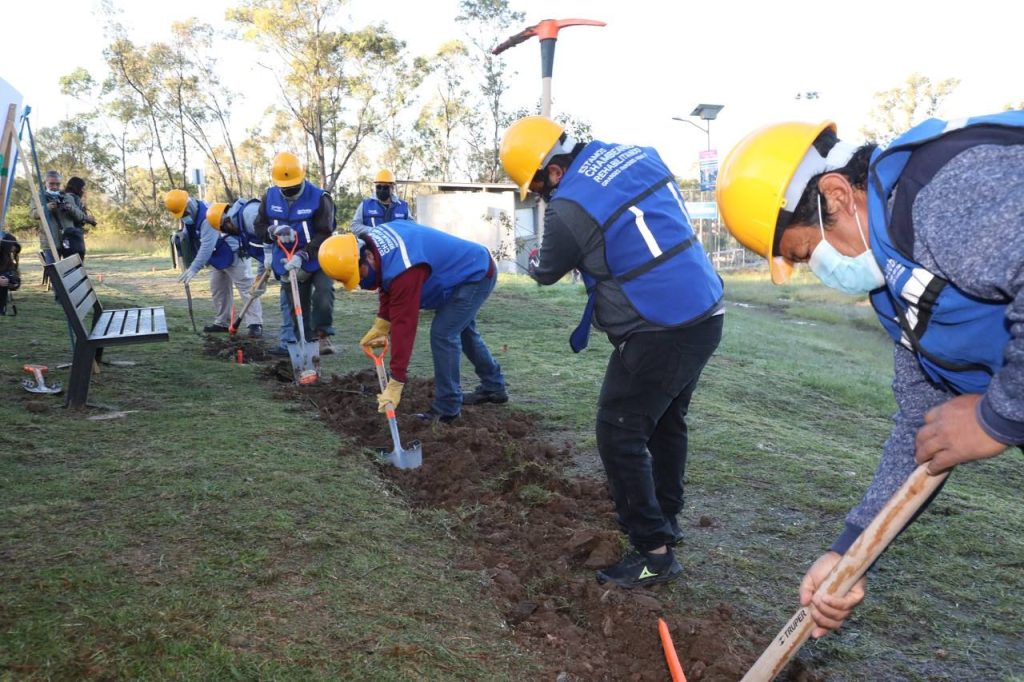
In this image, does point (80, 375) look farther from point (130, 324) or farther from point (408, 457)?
point (408, 457)

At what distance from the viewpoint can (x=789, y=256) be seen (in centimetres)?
196

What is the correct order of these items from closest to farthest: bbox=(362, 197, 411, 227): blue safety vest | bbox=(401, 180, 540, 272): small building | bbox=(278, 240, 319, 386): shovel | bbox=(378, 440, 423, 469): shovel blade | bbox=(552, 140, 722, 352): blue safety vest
→ bbox=(552, 140, 722, 352): blue safety vest → bbox=(378, 440, 423, 469): shovel blade → bbox=(278, 240, 319, 386): shovel → bbox=(362, 197, 411, 227): blue safety vest → bbox=(401, 180, 540, 272): small building

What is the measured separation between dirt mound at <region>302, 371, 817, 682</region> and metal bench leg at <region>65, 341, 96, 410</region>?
5.23 ft

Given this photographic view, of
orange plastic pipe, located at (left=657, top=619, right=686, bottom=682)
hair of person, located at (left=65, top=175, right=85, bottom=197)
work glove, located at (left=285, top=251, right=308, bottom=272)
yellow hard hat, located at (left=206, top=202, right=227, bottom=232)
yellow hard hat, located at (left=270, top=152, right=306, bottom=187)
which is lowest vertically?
orange plastic pipe, located at (left=657, top=619, right=686, bottom=682)

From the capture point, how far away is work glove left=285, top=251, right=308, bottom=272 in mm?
6730

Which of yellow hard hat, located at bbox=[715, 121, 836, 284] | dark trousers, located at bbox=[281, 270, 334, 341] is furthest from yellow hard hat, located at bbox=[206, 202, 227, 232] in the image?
yellow hard hat, located at bbox=[715, 121, 836, 284]

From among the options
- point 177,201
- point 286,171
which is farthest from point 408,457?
point 177,201

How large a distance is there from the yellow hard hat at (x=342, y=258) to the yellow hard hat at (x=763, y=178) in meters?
3.19

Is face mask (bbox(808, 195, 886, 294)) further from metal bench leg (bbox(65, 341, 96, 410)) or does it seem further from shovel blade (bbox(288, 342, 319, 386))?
shovel blade (bbox(288, 342, 319, 386))

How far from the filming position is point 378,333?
523cm

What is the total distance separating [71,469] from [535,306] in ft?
27.6

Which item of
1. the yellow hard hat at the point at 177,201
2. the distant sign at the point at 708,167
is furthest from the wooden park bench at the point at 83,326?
the distant sign at the point at 708,167

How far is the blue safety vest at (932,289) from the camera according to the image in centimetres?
162

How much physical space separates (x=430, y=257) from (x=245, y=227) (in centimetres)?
363
